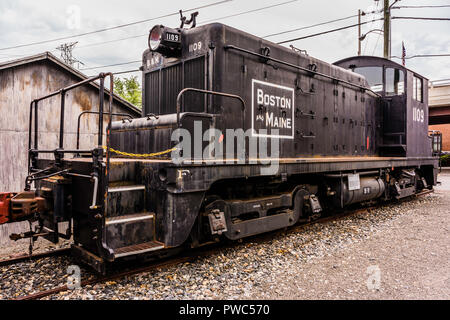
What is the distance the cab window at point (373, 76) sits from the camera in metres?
9.00

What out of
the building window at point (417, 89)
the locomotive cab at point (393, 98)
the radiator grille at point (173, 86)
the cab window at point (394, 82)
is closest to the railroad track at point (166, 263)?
the radiator grille at point (173, 86)

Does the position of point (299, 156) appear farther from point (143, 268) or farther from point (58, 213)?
point (58, 213)

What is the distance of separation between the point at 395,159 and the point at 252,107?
512cm

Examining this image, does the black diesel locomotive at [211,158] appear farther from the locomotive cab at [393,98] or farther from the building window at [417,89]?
the building window at [417,89]

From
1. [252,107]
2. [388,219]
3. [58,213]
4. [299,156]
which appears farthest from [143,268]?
[388,219]

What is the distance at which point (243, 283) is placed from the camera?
12.5ft

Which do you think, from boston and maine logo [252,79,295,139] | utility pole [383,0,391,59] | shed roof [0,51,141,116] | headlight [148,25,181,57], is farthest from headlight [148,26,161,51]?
utility pole [383,0,391,59]

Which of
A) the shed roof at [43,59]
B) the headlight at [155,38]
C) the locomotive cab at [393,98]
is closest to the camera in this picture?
the headlight at [155,38]

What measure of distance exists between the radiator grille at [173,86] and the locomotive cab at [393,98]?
5.73m

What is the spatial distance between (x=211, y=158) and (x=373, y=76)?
6.73m

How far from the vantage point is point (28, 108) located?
6.59 meters

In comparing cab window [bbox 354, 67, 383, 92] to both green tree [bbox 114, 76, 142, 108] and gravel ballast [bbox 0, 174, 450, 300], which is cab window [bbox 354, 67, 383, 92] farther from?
green tree [bbox 114, 76, 142, 108]

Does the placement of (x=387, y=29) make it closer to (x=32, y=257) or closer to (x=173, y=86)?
(x=173, y=86)

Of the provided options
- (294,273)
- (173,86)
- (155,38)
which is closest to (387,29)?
(173,86)
